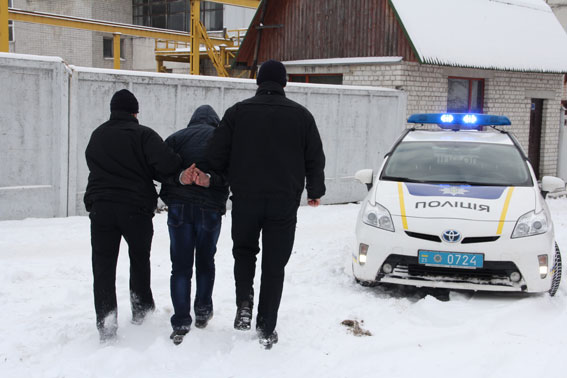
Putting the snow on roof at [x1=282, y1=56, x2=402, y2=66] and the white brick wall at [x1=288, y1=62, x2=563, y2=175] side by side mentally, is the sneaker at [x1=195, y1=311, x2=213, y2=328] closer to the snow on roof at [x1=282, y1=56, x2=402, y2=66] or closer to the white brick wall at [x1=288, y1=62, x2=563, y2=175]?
the white brick wall at [x1=288, y1=62, x2=563, y2=175]

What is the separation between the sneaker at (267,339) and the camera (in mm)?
4406

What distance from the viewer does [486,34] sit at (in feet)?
48.3

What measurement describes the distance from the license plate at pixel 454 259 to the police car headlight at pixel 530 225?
0.38 meters

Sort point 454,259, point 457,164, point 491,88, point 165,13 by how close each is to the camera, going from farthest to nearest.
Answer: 1. point 165,13
2. point 491,88
3. point 457,164
4. point 454,259

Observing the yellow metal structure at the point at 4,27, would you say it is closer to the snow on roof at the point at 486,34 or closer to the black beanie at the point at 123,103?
the snow on roof at the point at 486,34

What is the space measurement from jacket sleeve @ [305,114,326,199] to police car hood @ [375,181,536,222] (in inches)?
63.4

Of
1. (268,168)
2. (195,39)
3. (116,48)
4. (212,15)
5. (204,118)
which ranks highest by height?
(212,15)

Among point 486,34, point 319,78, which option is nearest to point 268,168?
point 319,78

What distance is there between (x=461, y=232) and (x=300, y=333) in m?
1.70

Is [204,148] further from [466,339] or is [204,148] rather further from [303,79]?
[303,79]

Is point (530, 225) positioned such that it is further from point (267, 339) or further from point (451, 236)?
Answer: point (267, 339)

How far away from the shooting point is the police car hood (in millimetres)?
5671

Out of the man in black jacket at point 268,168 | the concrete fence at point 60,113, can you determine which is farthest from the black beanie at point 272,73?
the concrete fence at point 60,113

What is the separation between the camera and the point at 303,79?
51.9 ft
